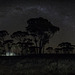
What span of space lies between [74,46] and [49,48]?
754 inches

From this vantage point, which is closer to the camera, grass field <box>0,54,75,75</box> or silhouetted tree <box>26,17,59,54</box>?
grass field <box>0,54,75,75</box>

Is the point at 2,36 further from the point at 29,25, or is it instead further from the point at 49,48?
the point at 49,48

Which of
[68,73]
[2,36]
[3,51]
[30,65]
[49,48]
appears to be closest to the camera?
[68,73]

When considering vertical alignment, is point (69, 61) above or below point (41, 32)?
below

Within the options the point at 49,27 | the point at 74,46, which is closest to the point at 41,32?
the point at 49,27

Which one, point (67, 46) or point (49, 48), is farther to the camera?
point (49, 48)

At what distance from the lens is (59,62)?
2702 cm

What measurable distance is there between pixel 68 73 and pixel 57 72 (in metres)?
1.41

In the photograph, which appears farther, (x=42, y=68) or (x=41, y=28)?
(x=41, y=28)

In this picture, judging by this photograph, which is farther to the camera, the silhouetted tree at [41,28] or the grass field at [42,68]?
the silhouetted tree at [41,28]

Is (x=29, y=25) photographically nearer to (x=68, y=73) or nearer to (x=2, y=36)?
(x=2, y=36)

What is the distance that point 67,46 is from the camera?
289 ft

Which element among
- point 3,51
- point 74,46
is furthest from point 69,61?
point 74,46

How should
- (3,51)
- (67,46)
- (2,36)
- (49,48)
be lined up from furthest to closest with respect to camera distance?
1. (49,48)
2. (67,46)
3. (3,51)
4. (2,36)
